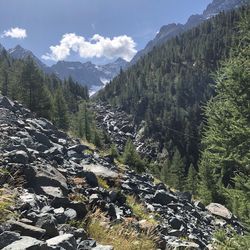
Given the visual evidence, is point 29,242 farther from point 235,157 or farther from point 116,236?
point 235,157

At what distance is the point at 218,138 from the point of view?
13.2 metres

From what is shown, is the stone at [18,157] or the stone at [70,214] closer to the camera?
the stone at [70,214]

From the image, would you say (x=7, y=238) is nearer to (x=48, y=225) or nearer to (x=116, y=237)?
(x=48, y=225)

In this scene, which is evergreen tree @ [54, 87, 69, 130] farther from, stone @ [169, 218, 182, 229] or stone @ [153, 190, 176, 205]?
stone @ [169, 218, 182, 229]

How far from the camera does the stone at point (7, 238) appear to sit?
497 cm

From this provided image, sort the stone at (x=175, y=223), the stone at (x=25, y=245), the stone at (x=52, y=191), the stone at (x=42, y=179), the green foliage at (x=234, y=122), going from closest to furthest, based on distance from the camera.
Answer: the stone at (x=25, y=245), the stone at (x=52, y=191), the stone at (x=42, y=179), the green foliage at (x=234, y=122), the stone at (x=175, y=223)

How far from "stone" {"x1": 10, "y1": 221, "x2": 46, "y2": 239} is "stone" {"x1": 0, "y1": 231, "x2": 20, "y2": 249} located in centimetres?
41

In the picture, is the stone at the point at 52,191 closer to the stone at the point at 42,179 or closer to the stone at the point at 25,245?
the stone at the point at 42,179

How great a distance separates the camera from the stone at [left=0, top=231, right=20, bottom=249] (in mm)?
4973

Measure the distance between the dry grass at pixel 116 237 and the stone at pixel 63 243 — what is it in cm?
128

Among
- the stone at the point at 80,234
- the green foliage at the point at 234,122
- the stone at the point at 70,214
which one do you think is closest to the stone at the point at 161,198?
the green foliage at the point at 234,122

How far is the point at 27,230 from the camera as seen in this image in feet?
18.5

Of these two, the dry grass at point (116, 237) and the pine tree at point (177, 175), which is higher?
the dry grass at point (116, 237)

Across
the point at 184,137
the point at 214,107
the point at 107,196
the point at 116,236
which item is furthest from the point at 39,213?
the point at 184,137
